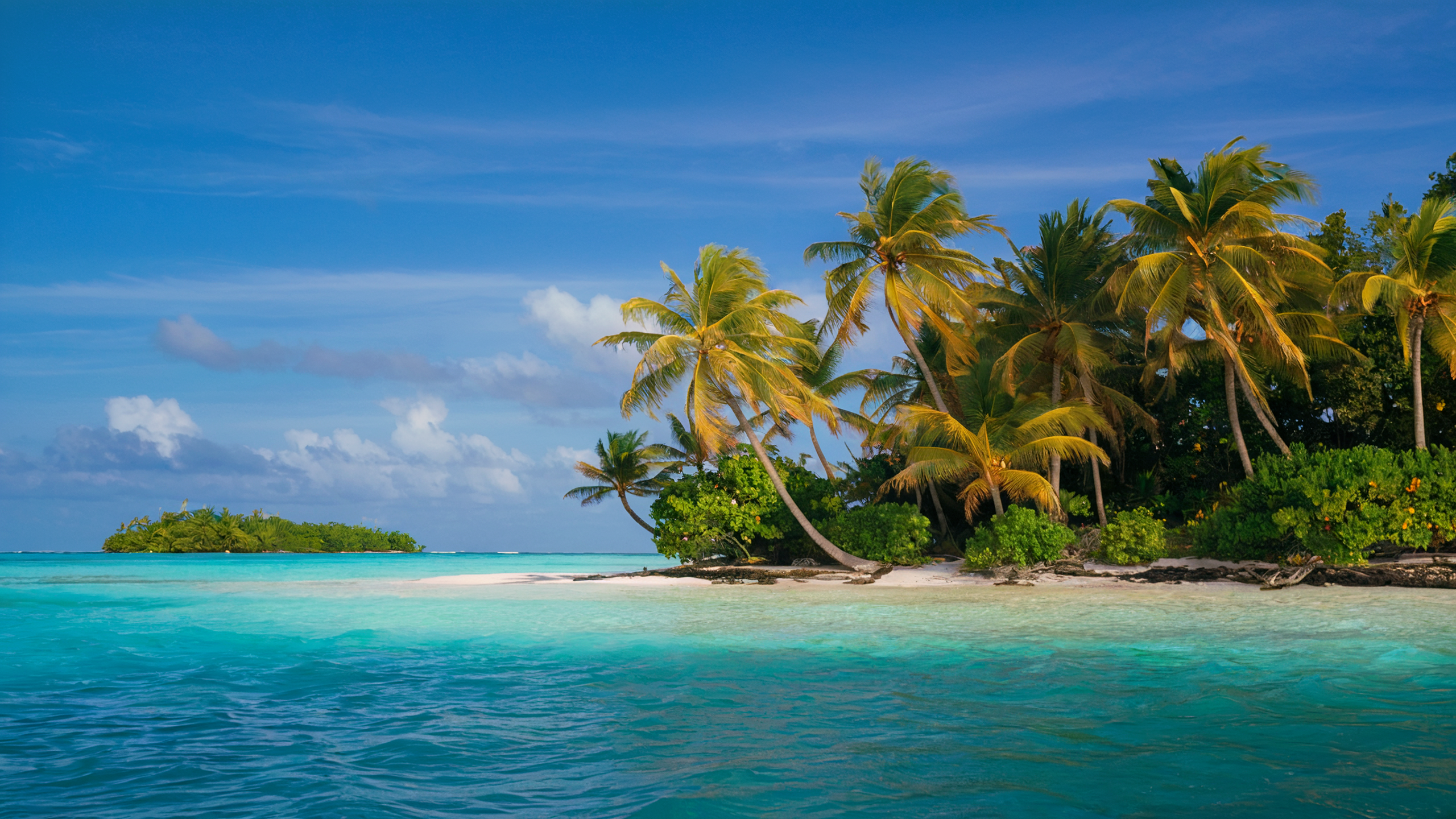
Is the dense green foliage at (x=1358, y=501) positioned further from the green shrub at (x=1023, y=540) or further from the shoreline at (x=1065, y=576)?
the green shrub at (x=1023, y=540)

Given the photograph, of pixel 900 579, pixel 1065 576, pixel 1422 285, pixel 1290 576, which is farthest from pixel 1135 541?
pixel 1422 285

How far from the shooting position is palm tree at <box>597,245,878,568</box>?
20359 mm

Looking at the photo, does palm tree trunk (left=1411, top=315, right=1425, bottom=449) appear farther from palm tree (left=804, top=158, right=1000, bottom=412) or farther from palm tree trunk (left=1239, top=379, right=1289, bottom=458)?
palm tree (left=804, top=158, right=1000, bottom=412)

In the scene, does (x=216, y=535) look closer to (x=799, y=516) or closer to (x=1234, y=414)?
(x=799, y=516)

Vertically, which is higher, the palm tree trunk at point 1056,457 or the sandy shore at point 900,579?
the palm tree trunk at point 1056,457

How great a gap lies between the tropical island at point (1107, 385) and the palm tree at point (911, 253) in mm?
61

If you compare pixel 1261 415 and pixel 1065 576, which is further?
pixel 1065 576

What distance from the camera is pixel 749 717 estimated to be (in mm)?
5996

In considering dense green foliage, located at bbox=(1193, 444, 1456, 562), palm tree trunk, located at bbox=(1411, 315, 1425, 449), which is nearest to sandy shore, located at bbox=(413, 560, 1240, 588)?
dense green foliage, located at bbox=(1193, 444, 1456, 562)

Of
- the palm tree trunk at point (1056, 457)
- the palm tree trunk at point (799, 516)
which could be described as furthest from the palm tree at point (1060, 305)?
the palm tree trunk at point (799, 516)

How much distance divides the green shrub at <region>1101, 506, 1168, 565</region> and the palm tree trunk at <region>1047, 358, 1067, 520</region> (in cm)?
123

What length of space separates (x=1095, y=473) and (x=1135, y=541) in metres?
2.68

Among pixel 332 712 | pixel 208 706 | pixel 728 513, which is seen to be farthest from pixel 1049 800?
pixel 728 513

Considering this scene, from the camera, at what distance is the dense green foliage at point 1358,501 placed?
16625 millimetres
